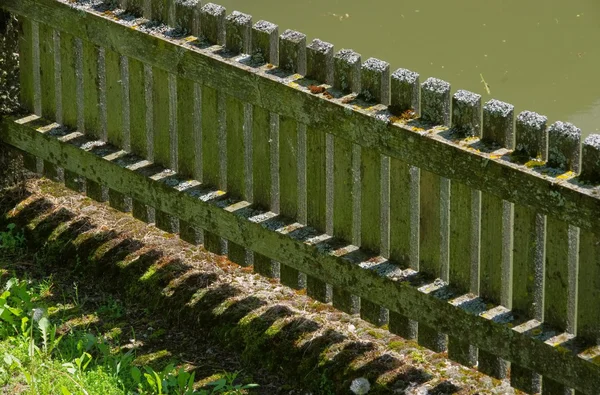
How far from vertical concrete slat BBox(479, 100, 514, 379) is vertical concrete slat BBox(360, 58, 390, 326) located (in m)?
0.51

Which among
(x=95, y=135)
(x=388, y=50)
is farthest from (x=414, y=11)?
(x=95, y=135)

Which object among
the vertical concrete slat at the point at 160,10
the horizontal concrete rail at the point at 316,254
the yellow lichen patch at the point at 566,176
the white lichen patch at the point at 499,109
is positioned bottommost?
the horizontal concrete rail at the point at 316,254

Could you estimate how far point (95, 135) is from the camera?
7.03 metres

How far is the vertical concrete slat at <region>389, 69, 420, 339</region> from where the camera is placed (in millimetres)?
5664

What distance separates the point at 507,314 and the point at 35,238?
2.74 meters

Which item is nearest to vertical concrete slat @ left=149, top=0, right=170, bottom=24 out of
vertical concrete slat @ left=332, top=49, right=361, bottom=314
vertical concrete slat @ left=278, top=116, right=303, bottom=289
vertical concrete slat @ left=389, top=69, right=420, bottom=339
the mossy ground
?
vertical concrete slat @ left=278, top=116, right=303, bottom=289

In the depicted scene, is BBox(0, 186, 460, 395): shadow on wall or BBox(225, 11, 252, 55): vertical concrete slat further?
BBox(225, 11, 252, 55): vertical concrete slat

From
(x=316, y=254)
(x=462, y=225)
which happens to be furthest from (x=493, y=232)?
(x=316, y=254)

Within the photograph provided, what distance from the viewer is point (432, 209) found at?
224 inches

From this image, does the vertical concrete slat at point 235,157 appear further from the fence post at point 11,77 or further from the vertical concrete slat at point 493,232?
the fence post at point 11,77

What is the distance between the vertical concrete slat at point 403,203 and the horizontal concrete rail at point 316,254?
3.4 inches

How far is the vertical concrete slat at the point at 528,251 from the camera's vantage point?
526cm

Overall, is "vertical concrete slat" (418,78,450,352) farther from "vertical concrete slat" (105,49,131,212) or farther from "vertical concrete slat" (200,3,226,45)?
"vertical concrete slat" (105,49,131,212)

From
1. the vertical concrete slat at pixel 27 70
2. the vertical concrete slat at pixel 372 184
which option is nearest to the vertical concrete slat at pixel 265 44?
the vertical concrete slat at pixel 372 184
